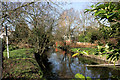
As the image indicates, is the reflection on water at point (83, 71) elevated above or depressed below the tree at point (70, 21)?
below

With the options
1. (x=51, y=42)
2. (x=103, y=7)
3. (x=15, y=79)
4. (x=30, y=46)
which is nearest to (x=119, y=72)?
(x=51, y=42)

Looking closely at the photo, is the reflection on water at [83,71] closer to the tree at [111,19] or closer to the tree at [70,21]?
the tree at [70,21]

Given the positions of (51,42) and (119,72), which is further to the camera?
(51,42)

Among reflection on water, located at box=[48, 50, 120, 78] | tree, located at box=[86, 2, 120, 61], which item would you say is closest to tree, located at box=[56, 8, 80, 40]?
reflection on water, located at box=[48, 50, 120, 78]

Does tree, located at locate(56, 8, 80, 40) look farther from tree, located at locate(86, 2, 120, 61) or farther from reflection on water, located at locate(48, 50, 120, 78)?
tree, located at locate(86, 2, 120, 61)

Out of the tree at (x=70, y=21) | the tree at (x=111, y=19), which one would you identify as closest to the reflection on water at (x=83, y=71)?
the tree at (x=70, y=21)

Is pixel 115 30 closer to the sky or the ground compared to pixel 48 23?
closer to the ground

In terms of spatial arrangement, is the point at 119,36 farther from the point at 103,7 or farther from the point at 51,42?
the point at 51,42

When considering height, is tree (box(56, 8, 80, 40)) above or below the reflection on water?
above

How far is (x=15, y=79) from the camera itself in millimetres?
1734

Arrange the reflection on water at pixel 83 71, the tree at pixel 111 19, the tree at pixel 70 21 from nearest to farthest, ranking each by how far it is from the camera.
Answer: the tree at pixel 111 19 < the tree at pixel 70 21 < the reflection on water at pixel 83 71

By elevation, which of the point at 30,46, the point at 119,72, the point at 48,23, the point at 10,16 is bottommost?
the point at 119,72

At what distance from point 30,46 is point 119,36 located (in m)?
3.50

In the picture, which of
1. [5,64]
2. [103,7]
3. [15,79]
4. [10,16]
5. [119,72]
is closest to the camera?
[103,7]
